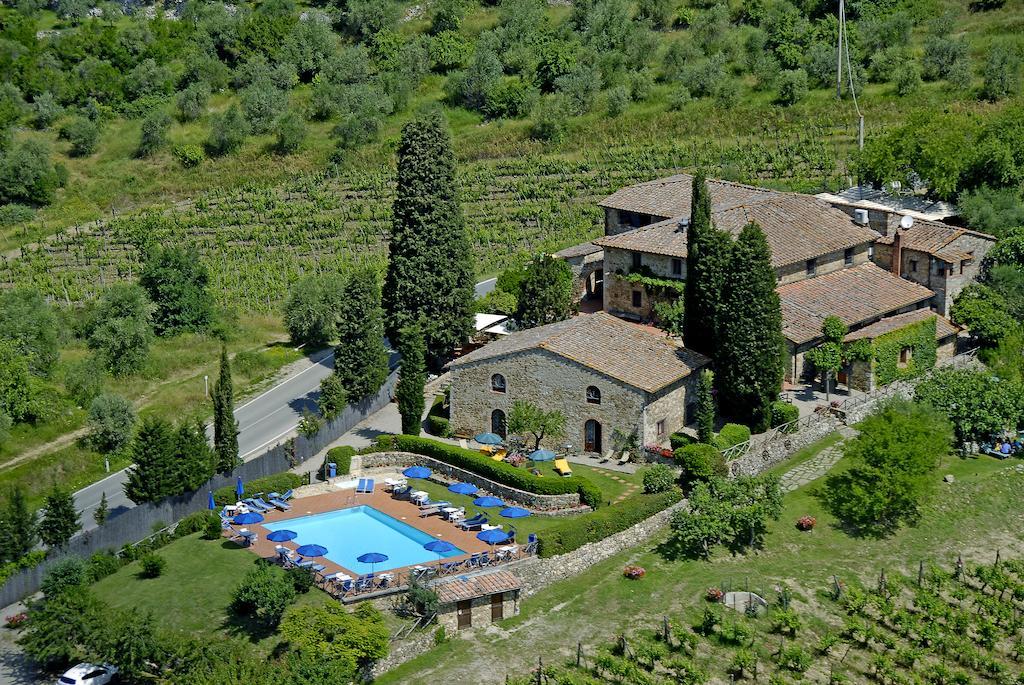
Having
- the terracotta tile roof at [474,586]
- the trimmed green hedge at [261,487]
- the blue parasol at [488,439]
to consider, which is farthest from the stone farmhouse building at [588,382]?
the terracotta tile roof at [474,586]

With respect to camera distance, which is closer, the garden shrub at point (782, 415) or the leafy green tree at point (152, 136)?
the garden shrub at point (782, 415)

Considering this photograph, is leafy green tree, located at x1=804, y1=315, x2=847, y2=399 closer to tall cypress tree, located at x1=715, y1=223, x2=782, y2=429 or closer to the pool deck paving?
tall cypress tree, located at x1=715, y1=223, x2=782, y2=429

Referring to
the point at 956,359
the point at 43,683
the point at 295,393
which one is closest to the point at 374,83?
the point at 295,393

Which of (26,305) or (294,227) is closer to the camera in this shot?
(26,305)

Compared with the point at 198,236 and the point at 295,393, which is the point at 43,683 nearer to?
the point at 295,393

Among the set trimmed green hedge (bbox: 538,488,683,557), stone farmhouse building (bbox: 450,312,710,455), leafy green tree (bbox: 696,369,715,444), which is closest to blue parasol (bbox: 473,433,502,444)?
stone farmhouse building (bbox: 450,312,710,455)

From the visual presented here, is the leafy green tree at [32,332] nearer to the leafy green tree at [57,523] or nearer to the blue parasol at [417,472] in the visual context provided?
the leafy green tree at [57,523]
